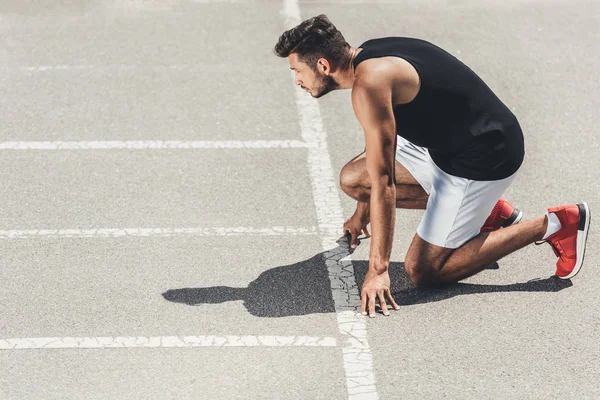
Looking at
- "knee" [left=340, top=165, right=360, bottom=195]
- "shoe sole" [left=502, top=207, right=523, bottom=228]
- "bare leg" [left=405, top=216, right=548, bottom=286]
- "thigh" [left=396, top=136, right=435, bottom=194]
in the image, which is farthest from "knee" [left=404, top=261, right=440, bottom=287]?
"shoe sole" [left=502, top=207, right=523, bottom=228]

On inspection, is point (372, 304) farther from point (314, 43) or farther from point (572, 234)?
point (314, 43)

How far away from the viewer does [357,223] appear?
5.57m

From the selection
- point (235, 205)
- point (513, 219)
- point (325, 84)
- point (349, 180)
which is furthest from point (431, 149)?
point (235, 205)

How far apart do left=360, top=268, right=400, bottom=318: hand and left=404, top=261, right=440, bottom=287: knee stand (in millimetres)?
232

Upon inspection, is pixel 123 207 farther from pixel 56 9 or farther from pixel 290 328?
pixel 56 9

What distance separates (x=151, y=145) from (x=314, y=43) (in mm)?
2271

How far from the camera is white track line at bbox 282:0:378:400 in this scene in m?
4.48

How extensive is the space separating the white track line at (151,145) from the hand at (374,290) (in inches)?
78.4

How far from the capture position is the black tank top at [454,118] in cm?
485

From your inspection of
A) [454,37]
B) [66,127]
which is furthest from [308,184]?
[454,37]

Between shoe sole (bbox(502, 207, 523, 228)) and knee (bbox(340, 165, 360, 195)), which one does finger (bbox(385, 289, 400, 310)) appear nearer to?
knee (bbox(340, 165, 360, 195))

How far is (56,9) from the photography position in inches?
360

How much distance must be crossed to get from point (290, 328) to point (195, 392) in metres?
0.68

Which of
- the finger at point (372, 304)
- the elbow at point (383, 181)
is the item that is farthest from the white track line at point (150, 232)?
the elbow at point (383, 181)
